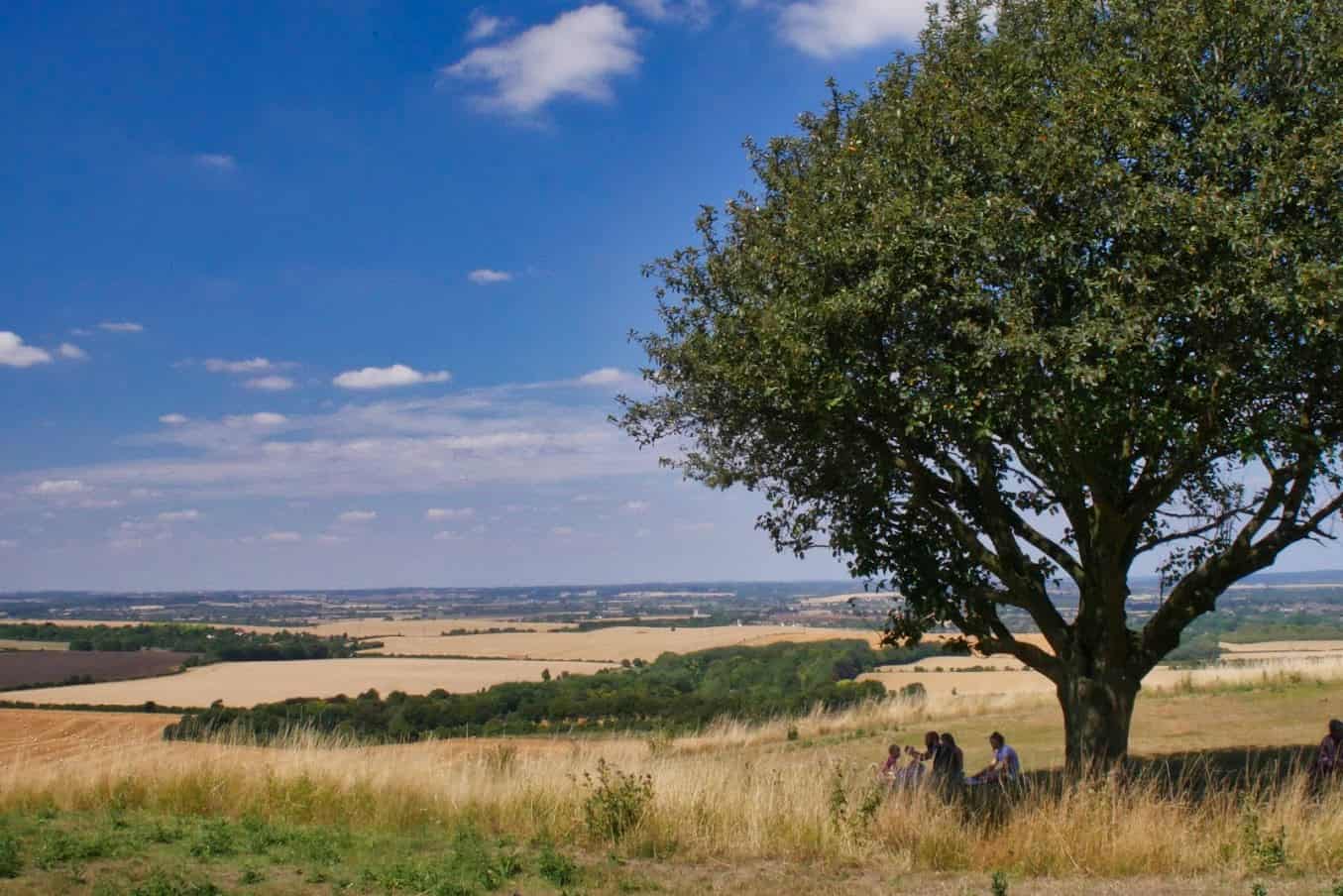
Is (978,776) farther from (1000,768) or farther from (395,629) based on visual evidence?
(395,629)

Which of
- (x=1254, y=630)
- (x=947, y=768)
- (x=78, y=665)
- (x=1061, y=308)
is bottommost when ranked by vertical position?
(x=1254, y=630)

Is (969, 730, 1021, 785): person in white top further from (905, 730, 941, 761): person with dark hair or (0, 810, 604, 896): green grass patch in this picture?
(0, 810, 604, 896): green grass patch

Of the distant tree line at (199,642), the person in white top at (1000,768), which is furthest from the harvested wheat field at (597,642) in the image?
the person in white top at (1000,768)

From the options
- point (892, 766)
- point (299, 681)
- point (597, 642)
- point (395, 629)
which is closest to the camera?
point (892, 766)

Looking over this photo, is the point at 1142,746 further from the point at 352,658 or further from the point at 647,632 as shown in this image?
the point at 647,632

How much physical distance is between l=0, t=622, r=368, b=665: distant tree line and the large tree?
7321 cm

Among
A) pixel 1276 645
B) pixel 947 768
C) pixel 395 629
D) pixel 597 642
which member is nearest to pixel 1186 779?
pixel 947 768

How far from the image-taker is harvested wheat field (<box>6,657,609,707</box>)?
5341 centimetres

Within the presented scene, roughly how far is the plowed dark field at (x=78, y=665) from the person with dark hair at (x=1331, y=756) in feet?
182

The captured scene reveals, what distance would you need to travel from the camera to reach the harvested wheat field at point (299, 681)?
2103 inches

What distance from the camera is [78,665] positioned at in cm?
6431

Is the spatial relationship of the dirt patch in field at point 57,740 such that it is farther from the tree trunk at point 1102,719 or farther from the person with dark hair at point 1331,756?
the person with dark hair at point 1331,756

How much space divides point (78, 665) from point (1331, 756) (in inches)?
2717

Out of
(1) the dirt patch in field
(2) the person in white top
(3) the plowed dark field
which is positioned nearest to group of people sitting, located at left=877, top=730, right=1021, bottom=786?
(2) the person in white top
